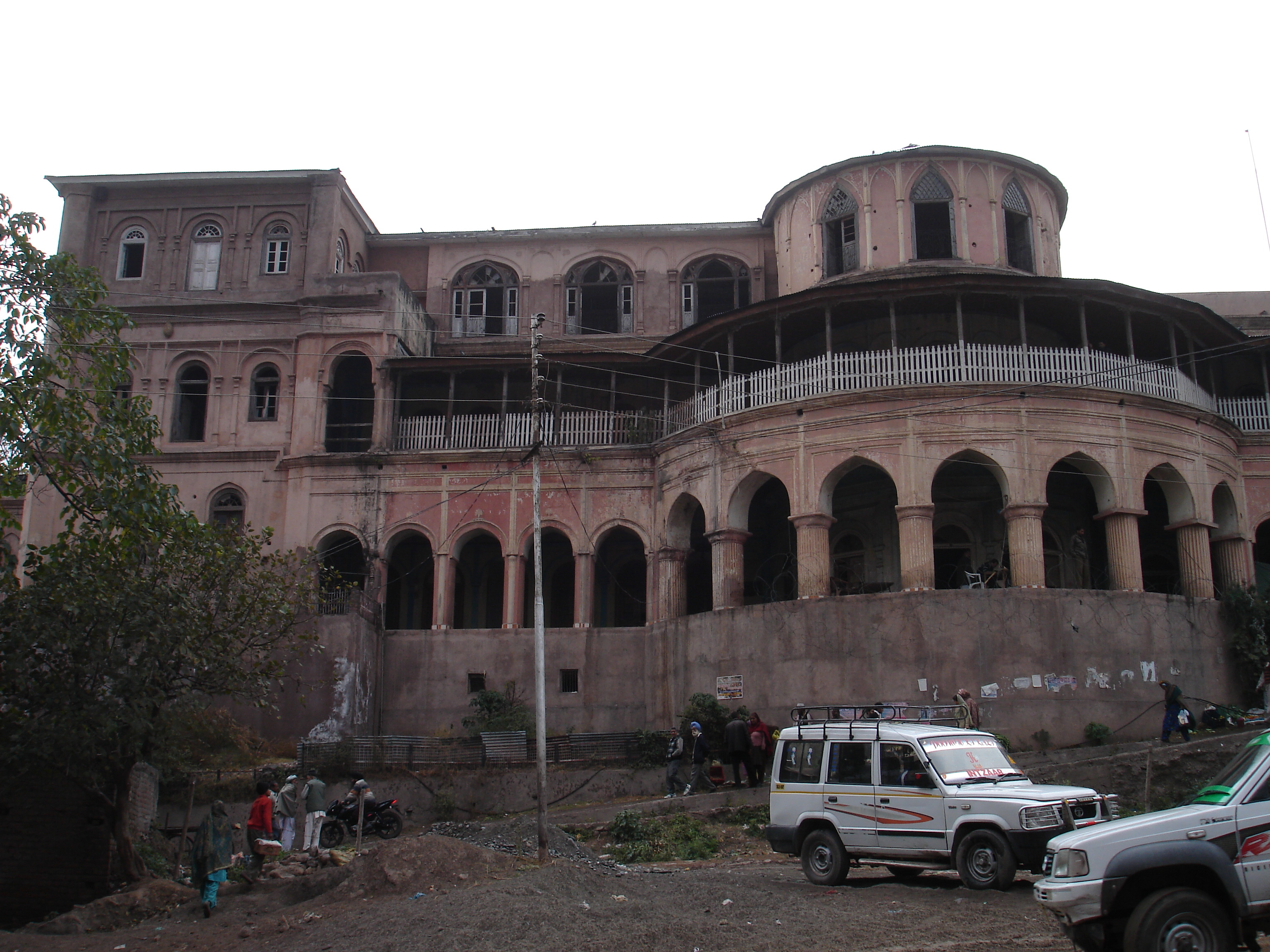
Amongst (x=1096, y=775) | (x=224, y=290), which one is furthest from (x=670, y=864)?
(x=224, y=290)

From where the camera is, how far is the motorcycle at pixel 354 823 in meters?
18.9

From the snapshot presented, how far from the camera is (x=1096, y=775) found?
18422 mm

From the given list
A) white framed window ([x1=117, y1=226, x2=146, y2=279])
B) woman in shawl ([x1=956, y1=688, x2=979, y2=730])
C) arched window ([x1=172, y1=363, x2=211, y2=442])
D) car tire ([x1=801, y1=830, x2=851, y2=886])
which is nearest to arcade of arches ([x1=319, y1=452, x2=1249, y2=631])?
woman in shawl ([x1=956, y1=688, x2=979, y2=730])

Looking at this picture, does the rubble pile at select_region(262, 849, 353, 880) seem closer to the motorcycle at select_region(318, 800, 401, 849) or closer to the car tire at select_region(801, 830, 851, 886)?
the motorcycle at select_region(318, 800, 401, 849)

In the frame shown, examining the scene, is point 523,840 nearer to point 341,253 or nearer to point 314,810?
point 314,810

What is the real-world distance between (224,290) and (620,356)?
37.6 feet

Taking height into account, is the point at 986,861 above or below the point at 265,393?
below

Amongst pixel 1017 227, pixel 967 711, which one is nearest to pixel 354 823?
pixel 967 711

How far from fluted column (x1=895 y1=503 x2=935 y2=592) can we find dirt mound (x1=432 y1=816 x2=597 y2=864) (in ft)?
29.1

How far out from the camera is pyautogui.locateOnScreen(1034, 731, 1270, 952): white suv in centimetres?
836

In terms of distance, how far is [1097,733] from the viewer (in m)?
21.5

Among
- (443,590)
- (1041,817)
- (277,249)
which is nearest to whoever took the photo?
(1041,817)

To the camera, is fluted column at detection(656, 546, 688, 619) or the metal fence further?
fluted column at detection(656, 546, 688, 619)

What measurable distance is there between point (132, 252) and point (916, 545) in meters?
23.3
